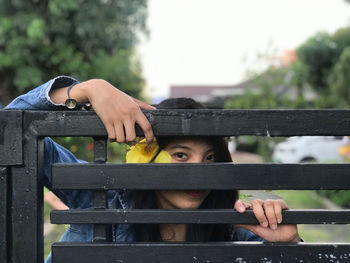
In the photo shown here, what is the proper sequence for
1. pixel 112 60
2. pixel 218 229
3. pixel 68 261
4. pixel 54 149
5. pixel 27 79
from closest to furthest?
1. pixel 68 261
2. pixel 54 149
3. pixel 218 229
4. pixel 27 79
5. pixel 112 60

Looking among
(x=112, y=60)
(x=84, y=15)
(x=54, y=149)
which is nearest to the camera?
(x=54, y=149)

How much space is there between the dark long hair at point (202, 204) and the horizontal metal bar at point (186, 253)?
1.20 ft

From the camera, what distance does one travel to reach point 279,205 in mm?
1352

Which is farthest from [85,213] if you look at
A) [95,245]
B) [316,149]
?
[316,149]

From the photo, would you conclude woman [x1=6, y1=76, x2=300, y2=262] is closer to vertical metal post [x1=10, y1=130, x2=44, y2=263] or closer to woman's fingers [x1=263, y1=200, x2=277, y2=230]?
woman's fingers [x1=263, y1=200, x2=277, y2=230]

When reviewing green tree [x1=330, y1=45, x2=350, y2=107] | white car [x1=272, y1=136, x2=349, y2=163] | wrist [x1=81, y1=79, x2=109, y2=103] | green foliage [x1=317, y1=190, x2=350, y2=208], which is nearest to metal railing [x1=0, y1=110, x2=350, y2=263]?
wrist [x1=81, y1=79, x2=109, y2=103]

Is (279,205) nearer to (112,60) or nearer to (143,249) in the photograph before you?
(143,249)

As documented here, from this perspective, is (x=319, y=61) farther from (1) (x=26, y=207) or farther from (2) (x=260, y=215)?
(1) (x=26, y=207)

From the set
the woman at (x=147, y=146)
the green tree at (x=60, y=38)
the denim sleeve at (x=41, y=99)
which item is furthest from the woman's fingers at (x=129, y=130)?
the green tree at (x=60, y=38)

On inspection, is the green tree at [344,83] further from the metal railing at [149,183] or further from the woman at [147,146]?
the metal railing at [149,183]

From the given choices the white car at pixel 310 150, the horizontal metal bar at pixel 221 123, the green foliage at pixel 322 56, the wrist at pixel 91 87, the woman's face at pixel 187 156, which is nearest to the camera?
the horizontal metal bar at pixel 221 123

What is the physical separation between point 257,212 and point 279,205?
0.08 meters

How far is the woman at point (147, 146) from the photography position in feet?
4.22

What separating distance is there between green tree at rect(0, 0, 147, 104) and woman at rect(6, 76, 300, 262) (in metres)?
10.6
